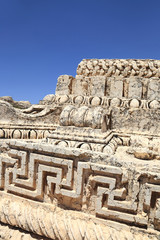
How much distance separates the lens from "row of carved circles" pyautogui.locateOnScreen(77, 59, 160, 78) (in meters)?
4.81

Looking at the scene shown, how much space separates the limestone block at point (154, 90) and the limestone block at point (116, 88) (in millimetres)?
696

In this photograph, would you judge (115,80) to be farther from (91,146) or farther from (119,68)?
(91,146)

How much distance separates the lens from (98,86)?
4676mm

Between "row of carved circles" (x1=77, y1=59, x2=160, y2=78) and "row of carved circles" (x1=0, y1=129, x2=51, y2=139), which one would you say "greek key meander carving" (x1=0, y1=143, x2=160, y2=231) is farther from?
"row of carved circles" (x1=77, y1=59, x2=160, y2=78)

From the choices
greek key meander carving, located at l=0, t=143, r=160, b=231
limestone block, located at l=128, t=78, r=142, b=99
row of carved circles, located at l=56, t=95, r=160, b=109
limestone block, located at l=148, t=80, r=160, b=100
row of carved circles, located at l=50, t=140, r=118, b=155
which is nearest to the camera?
greek key meander carving, located at l=0, t=143, r=160, b=231

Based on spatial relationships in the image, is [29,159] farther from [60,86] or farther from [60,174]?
[60,86]

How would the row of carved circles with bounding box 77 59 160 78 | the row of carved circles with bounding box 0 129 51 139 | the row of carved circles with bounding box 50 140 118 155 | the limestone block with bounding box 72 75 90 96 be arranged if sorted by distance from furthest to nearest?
the limestone block with bounding box 72 75 90 96, the row of carved circles with bounding box 77 59 160 78, the row of carved circles with bounding box 0 129 51 139, the row of carved circles with bounding box 50 140 118 155

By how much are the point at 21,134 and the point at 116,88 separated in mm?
2617

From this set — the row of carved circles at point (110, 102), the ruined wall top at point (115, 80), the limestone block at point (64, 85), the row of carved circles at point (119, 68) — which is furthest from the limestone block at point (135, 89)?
the limestone block at point (64, 85)

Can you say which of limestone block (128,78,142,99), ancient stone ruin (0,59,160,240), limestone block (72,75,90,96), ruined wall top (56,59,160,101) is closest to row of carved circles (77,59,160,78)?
ruined wall top (56,59,160,101)

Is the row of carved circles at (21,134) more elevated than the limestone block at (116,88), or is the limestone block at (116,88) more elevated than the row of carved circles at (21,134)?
the limestone block at (116,88)

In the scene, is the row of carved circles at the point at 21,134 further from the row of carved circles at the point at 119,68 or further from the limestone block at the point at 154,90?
the limestone block at the point at 154,90

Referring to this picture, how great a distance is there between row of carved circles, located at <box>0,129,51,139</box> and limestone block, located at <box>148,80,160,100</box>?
8.70ft

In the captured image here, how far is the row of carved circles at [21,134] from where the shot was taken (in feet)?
12.0
